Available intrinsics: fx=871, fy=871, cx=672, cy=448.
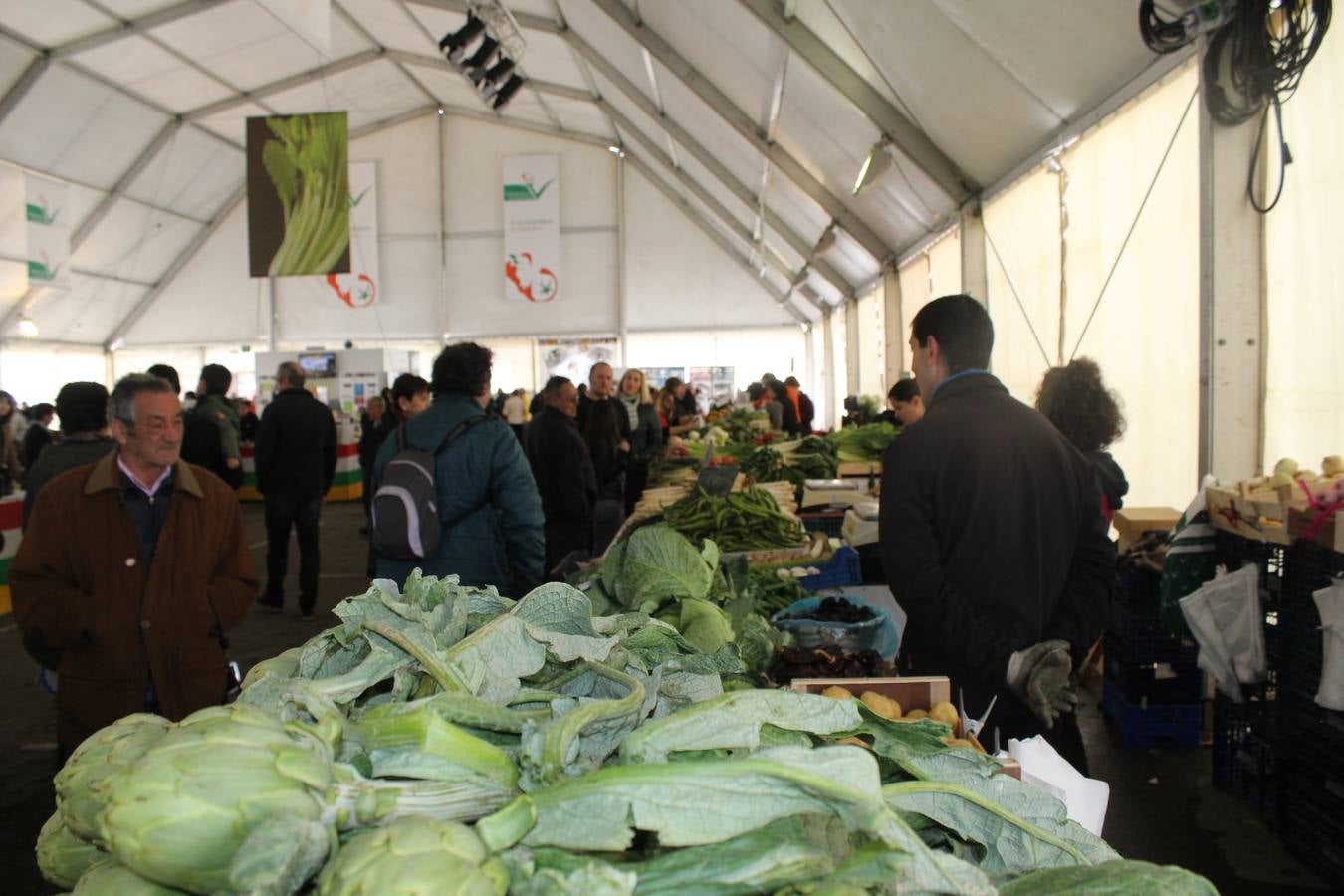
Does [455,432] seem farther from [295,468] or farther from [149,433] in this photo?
[295,468]

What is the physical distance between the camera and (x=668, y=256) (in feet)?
71.7

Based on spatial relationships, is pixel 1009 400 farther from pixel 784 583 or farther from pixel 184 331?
pixel 184 331

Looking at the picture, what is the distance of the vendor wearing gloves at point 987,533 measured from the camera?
2.24 meters

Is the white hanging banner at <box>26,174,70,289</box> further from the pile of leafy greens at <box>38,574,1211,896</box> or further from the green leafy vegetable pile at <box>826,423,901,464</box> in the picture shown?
the pile of leafy greens at <box>38,574,1211,896</box>

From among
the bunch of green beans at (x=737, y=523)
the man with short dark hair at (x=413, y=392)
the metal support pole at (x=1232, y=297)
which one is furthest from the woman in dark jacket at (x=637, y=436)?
the metal support pole at (x=1232, y=297)

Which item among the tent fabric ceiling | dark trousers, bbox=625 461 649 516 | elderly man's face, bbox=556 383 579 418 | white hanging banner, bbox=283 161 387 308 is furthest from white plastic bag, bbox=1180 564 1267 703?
white hanging banner, bbox=283 161 387 308

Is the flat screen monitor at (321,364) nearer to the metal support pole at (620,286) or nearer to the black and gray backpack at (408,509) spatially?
the metal support pole at (620,286)

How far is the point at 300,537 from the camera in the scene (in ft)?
23.0

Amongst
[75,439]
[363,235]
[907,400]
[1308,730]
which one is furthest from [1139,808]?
[363,235]

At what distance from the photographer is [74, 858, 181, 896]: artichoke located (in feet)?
2.42

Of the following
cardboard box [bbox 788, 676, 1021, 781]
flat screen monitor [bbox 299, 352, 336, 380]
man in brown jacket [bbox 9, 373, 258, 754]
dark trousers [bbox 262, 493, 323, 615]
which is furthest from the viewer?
flat screen monitor [bbox 299, 352, 336, 380]

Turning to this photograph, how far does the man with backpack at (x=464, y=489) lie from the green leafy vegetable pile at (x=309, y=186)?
6.94 m

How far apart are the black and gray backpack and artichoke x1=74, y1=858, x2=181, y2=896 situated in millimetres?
2518

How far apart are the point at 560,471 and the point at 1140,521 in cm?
336
